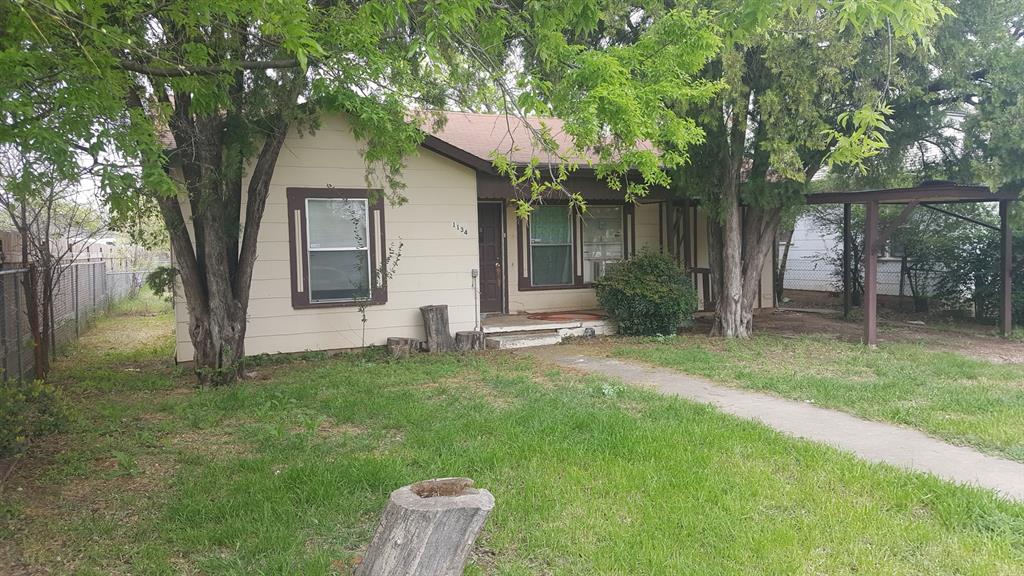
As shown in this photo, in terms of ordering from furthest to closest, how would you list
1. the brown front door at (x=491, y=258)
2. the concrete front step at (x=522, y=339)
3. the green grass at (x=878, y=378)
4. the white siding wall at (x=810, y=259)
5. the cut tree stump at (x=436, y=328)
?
the white siding wall at (x=810, y=259) → the brown front door at (x=491, y=258) → the concrete front step at (x=522, y=339) → the cut tree stump at (x=436, y=328) → the green grass at (x=878, y=378)

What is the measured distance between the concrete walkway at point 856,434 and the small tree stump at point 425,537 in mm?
3495

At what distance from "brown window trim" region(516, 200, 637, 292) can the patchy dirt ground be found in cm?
219

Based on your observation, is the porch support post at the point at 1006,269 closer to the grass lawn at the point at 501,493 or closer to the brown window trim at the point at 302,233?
the grass lawn at the point at 501,493

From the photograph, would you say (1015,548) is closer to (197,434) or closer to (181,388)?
(197,434)

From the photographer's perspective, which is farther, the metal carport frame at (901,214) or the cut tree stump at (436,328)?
the cut tree stump at (436,328)

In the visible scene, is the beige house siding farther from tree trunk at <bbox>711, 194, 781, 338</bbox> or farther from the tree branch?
the tree branch

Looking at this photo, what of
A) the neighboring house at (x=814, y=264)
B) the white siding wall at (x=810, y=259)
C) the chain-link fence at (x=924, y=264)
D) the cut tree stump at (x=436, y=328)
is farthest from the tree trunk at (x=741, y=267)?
the white siding wall at (x=810, y=259)

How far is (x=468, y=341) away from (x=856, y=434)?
6.13m

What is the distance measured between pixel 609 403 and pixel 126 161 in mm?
4655

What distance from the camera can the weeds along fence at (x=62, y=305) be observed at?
740 centimetres

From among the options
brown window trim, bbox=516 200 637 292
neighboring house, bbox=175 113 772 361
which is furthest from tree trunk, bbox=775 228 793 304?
neighboring house, bbox=175 113 772 361

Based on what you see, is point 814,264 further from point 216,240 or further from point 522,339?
point 216,240

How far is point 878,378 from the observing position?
8.20 metres

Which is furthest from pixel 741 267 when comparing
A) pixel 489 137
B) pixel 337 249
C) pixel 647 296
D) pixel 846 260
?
pixel 337 249
